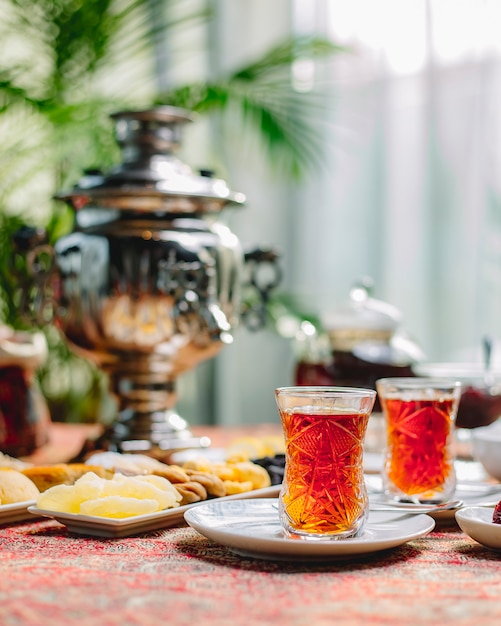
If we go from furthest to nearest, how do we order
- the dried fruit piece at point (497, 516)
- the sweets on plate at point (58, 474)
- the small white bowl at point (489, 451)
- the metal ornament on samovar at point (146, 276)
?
the metal ornament on samovar at point (146, 276) < the small white bowl at point (489, 451) < the sweets on plate at point (58, 474) < the dried fruit piece at point (497, 516)

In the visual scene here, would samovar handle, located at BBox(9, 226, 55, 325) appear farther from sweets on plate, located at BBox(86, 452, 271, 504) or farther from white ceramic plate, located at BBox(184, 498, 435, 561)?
white ceramic plate, located at BBox(184, 498, 435, 561)

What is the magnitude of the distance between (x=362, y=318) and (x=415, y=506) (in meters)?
0.78

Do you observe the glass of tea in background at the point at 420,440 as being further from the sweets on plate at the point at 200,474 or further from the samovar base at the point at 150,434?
the samovar base at the point at 150,434

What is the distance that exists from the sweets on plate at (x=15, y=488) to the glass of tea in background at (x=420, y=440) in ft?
1.53

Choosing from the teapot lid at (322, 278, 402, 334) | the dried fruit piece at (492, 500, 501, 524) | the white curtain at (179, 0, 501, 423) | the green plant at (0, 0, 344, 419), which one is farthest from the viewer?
the white curtain at (179, 0, 501, 423)

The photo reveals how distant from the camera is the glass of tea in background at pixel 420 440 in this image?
124cm

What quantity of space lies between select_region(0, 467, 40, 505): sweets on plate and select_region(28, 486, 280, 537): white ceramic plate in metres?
0.07

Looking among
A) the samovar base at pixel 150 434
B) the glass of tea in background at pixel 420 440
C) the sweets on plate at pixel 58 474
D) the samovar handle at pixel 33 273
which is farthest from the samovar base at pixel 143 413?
the glass of tea in background at pixel 420 440

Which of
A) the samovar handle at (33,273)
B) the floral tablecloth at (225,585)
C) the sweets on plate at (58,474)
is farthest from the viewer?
the samovar handle at (33,273)

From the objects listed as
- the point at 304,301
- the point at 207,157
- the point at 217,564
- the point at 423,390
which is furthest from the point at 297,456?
the point at 207,157

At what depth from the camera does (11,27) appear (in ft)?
10.3

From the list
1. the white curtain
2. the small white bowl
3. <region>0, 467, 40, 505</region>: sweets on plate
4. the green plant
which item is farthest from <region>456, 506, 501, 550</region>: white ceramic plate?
the white curtain

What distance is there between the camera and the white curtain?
10.7 feet

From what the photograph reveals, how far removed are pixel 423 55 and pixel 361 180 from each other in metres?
0.52
